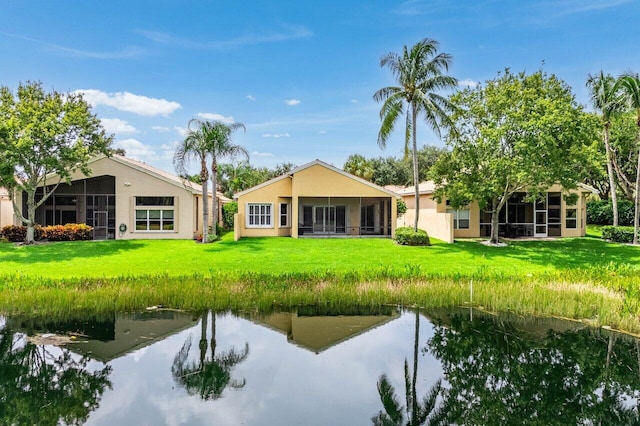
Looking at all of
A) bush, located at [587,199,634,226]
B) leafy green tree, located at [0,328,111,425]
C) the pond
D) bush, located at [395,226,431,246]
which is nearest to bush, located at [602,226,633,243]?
bush, located at [587,199,634,226]

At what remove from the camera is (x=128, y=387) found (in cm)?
698

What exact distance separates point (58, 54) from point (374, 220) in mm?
21475

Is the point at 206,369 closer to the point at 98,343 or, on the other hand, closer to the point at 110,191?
the point at 98,343

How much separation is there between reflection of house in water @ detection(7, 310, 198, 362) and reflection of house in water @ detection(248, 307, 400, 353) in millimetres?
2104

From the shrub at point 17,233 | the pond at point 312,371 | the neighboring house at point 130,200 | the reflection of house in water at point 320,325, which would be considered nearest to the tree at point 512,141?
the pond at point 312,371

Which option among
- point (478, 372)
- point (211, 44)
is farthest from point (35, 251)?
point (478, 372)

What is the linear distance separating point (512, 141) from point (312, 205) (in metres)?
14.1

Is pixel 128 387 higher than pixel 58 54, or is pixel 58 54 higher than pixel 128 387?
pixel 58 54

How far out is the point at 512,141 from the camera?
841 inches

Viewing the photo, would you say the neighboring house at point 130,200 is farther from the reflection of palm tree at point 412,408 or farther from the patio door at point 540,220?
the patio door at point 540,220

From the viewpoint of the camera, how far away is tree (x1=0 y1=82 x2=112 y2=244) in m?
21.0

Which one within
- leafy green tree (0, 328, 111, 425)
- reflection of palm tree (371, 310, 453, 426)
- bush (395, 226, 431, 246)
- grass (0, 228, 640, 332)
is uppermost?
A: bush (395, 226, 431, 246)

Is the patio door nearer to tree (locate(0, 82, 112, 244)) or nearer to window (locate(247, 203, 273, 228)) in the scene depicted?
window (locate(247, 203, 273, 228))

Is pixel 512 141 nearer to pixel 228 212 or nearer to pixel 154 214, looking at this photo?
pixel 154 214
